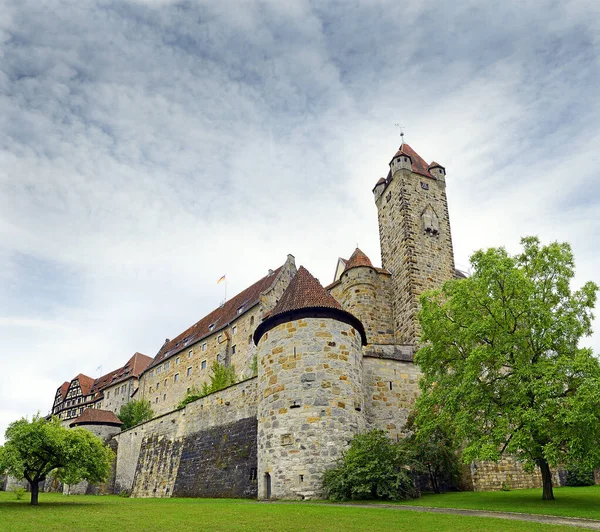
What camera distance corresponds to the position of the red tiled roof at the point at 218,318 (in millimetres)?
47106

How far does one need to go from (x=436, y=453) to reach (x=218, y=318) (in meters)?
35.5

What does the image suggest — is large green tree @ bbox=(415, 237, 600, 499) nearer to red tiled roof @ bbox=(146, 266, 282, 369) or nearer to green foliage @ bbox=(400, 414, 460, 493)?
green foliage @ bbox=(400, 414, 460, 493)

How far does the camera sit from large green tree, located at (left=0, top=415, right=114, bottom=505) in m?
19.5

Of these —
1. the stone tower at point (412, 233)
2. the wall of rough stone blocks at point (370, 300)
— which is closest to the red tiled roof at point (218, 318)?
the wall of rough stone blocks at point (370, 300)

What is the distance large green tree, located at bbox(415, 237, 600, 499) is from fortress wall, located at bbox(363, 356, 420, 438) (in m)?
2.93

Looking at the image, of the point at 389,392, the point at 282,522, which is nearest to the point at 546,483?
the point at 389,392

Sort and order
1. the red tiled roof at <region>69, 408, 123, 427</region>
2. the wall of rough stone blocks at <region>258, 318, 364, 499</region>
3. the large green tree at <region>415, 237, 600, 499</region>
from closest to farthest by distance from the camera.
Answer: the large green tree at <region>415, 237, 600, 499</region> → the wall of rough stone blocks at <region>258, 318, 364, 499</region> → the red tiled roof at <region>69, 408, 123, 427</region>

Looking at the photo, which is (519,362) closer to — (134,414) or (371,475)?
(371,475)

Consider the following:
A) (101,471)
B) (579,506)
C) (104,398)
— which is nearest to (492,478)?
(579,506)

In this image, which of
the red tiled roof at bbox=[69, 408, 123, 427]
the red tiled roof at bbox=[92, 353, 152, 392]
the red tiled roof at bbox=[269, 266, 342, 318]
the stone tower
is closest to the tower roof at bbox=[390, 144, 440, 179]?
the stone tower

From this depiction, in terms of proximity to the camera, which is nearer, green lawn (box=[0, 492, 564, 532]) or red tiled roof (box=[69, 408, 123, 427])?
green lawn (box=[0, 492, 564, 532])

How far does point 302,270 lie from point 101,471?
479 inches

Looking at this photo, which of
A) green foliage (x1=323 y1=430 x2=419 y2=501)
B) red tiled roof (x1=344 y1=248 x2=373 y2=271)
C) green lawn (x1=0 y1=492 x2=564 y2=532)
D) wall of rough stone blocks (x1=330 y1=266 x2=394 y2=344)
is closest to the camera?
green lawn (x1=0 y1=492 x2=564 y2=532)

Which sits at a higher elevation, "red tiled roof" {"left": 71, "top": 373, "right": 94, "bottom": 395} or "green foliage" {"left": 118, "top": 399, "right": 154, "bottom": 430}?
"red tiled roof" {"left": 71, "top": 373, "right": 94, "bottom": 395}
